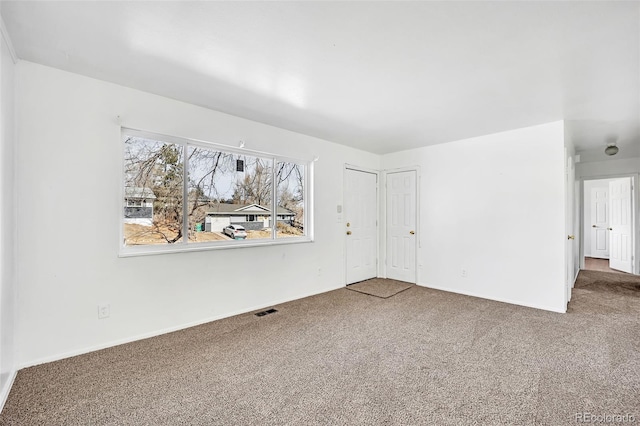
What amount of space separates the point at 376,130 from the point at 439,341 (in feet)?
8.77

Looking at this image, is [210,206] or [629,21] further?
[210,206]

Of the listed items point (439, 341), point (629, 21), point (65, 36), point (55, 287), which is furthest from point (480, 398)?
point (65, 36)

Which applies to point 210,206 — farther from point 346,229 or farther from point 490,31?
point 490,31

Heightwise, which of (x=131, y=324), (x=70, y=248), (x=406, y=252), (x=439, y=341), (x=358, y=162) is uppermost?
(x=358, y=162)

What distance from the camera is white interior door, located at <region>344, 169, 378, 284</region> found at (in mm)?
4977

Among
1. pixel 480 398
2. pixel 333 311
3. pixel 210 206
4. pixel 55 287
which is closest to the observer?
pixel 480 398

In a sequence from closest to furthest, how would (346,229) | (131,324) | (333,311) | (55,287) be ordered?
1. (55,287)
2. (131,324)
3. (333,311)
4. (346,229)

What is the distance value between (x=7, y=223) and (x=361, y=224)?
4.29 metres

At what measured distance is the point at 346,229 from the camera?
16.1 feet

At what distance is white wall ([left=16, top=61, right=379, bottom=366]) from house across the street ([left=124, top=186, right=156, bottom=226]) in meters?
0.13

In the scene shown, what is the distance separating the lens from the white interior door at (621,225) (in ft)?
19.1

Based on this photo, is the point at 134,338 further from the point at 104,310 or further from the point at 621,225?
the point at 621,225

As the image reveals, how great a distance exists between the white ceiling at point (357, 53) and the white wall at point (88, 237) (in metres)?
0.23

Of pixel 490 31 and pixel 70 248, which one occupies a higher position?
pixel 490 31
